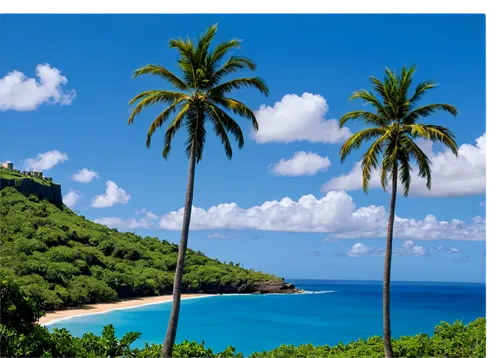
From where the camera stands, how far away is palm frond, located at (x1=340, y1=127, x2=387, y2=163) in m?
12.3

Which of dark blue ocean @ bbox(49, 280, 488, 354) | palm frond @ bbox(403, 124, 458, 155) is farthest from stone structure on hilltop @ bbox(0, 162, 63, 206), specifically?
palm frond @ bbox(403, 124, 458, 155)

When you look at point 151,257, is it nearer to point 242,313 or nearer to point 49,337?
point 242,313

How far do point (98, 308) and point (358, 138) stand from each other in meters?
33.6

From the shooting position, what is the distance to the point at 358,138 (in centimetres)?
1232

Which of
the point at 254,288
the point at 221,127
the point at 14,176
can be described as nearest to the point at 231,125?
the point at 221,127

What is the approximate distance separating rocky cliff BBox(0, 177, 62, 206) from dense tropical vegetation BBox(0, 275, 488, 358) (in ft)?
181

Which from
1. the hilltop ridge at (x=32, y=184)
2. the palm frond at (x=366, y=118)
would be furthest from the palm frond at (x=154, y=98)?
the hilltop ridge at (x=32, y=184)

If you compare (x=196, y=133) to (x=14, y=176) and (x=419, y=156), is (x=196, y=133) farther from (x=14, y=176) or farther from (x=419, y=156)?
(x=14, y=176)

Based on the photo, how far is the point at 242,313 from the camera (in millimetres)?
46719

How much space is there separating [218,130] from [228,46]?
Answer: 1878mm

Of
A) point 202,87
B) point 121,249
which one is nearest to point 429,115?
point 202,87

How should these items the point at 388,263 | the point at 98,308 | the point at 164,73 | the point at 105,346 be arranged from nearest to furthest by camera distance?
the point at 105,346
the point at 164,73
the point at 388,263
the point at 98,308

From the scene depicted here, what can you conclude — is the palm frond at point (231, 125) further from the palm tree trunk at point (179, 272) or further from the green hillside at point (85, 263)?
the green hillside at point (85, 263)
